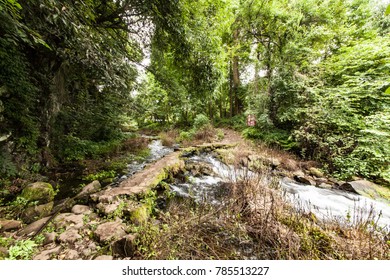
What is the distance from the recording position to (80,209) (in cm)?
271

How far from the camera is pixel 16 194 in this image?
309cm

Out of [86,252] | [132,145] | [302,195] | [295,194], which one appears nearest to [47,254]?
[86,252]

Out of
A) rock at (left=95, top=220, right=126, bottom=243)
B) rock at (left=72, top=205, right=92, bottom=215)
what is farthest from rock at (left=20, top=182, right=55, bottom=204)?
rock at (left=95, top=220, right=126, bottom=243)

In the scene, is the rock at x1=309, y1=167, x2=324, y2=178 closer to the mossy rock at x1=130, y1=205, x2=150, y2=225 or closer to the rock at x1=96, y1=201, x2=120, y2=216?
the mossy rock at x1=130, y1=205, x2=150, y2=225

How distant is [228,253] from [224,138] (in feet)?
29.4

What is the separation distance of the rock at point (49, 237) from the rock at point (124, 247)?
84 centimetres

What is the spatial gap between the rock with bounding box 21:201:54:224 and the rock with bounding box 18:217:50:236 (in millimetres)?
241

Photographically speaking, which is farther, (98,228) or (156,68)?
(156,68)

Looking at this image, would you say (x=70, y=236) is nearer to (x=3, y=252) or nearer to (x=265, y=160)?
(x=3, y=252)

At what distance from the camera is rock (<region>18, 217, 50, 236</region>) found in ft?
6.95

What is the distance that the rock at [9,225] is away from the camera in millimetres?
2156

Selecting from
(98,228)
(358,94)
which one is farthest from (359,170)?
(98,228)
